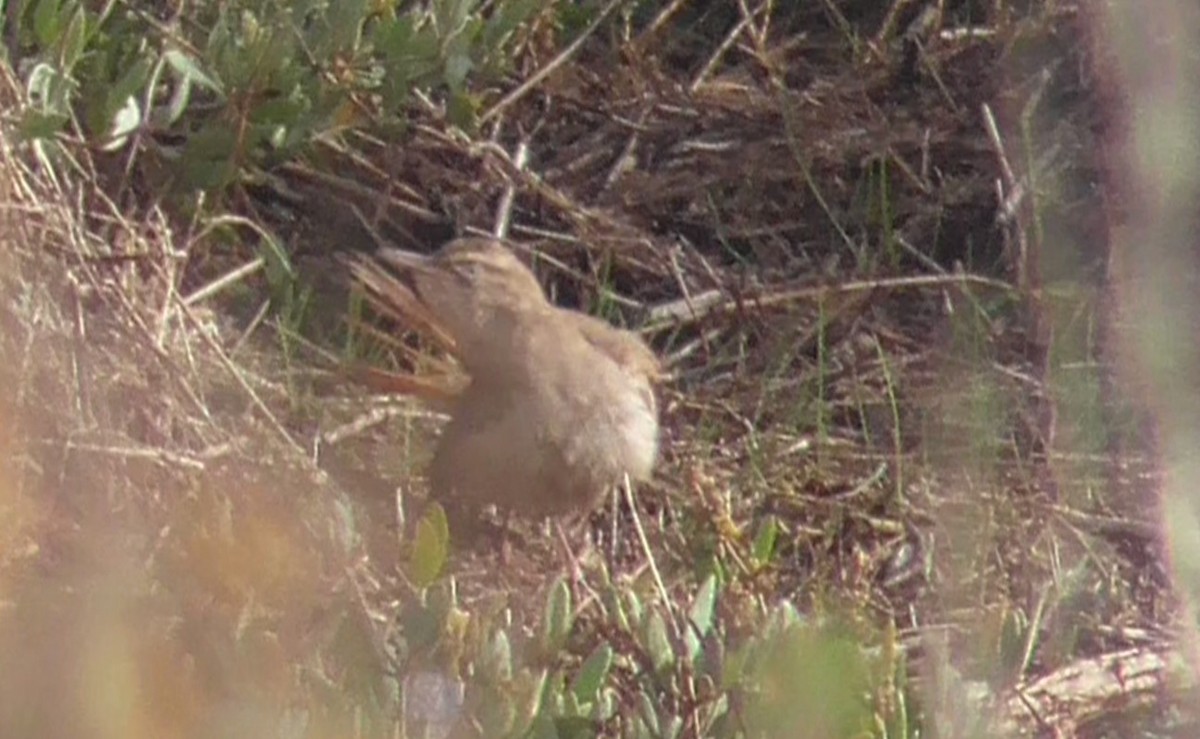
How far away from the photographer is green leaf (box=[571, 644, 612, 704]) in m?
2.62

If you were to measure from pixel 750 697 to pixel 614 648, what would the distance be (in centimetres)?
52

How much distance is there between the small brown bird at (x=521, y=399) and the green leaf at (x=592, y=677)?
0.95 metres

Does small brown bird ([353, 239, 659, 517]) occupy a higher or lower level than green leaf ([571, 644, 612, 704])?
lower

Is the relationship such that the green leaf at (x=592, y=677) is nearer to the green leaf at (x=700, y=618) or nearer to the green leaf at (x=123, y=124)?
the green leaf at (x=700, y=618)

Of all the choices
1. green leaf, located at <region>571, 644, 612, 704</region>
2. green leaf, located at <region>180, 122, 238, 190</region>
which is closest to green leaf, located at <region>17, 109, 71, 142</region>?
green leaf, located at <region>180, 122, 238, 190</region>

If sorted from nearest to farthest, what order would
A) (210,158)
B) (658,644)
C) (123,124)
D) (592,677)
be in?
(592,677)
(658,644)
(123,124)
(210,158)

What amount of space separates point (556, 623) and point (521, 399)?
3.07ft

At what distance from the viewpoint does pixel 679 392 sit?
4.56 m

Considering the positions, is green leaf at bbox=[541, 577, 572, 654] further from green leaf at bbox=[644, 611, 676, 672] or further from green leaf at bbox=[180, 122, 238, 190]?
green leaf at bbox=[180, 122, 238, 190]

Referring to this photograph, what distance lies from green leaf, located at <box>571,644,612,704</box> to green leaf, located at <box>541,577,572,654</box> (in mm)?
64

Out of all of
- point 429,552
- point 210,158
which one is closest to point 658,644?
point 429,552

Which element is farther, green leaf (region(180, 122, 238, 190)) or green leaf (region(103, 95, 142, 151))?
green leaf (region(180, 122, 238, 190))

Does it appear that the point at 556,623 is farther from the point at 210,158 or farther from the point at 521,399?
the point at 210,158

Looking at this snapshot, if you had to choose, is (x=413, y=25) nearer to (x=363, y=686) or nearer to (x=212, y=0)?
(x=212, y=0)
